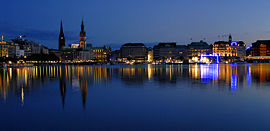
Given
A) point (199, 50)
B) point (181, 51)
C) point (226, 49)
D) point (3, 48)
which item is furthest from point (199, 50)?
point (3, 48)

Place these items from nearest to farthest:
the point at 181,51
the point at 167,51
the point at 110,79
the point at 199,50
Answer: the point at 110,79, the point at 199,50, the point at 167,51, the point at 181,51

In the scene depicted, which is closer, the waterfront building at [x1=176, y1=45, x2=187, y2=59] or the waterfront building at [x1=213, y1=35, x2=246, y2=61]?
the waterfront building at [x1=213, y1=35, x2=246, y2=61]

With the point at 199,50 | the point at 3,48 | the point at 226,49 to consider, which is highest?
the point at 226,49

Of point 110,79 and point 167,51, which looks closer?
point 110,79

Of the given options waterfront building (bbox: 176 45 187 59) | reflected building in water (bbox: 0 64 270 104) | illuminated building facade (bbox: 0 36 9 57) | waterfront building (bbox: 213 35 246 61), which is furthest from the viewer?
waterfront building (bbox: 176 45 187 59)

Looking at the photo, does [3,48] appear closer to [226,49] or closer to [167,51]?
[167,51]

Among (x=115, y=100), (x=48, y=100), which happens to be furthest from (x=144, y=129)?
(x=48, y=100)

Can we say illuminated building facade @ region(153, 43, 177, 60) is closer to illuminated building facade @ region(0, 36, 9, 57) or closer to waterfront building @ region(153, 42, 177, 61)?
waterfront building @ region(153, 42, 177, 61)

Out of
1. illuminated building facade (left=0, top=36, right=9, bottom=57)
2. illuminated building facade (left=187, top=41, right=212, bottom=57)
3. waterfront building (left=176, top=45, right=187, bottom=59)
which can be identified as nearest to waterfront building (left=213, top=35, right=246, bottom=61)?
illuminated building facade (left=187, top=41, right=212, bottom=57)

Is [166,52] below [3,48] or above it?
below

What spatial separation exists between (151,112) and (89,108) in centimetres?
295

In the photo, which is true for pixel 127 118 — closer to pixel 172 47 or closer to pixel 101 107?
pixel 101 107

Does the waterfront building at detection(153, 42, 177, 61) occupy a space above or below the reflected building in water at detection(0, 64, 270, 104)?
above

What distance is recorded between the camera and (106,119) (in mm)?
9992
